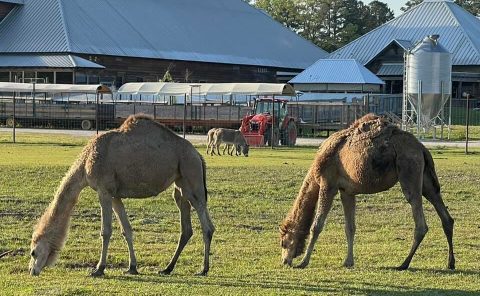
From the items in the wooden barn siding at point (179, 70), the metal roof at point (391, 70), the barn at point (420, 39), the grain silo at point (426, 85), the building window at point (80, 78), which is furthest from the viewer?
the metal roof at point (391, 70)

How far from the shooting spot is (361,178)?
38.8ft

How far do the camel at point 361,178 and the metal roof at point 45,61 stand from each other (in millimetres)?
54702

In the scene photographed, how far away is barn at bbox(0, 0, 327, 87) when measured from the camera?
→ 226ft

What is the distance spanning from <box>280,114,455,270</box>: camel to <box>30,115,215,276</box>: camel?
134 cm

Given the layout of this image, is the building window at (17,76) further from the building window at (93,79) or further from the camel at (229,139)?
the camel at (229,139)

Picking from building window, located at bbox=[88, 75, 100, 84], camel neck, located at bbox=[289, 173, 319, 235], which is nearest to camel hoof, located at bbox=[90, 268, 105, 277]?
camel neck, located at bbox=[289, 173, 319, 235]

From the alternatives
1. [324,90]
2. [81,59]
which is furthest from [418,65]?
[81,59]

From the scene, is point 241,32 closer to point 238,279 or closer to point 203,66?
point 203,66

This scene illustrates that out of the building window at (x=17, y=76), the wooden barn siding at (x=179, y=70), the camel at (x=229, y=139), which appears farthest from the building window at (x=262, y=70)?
the camel at (x=229, y=139)

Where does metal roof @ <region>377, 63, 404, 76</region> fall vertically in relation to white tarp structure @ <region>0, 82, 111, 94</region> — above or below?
above

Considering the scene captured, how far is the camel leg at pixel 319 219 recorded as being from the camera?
1205cm

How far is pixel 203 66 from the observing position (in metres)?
80.1

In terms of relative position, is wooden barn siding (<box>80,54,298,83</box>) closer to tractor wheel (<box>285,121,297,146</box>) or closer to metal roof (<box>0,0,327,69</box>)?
metal roof (<box>0,0,327,69</box>)

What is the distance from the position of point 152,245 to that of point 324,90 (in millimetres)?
57749
